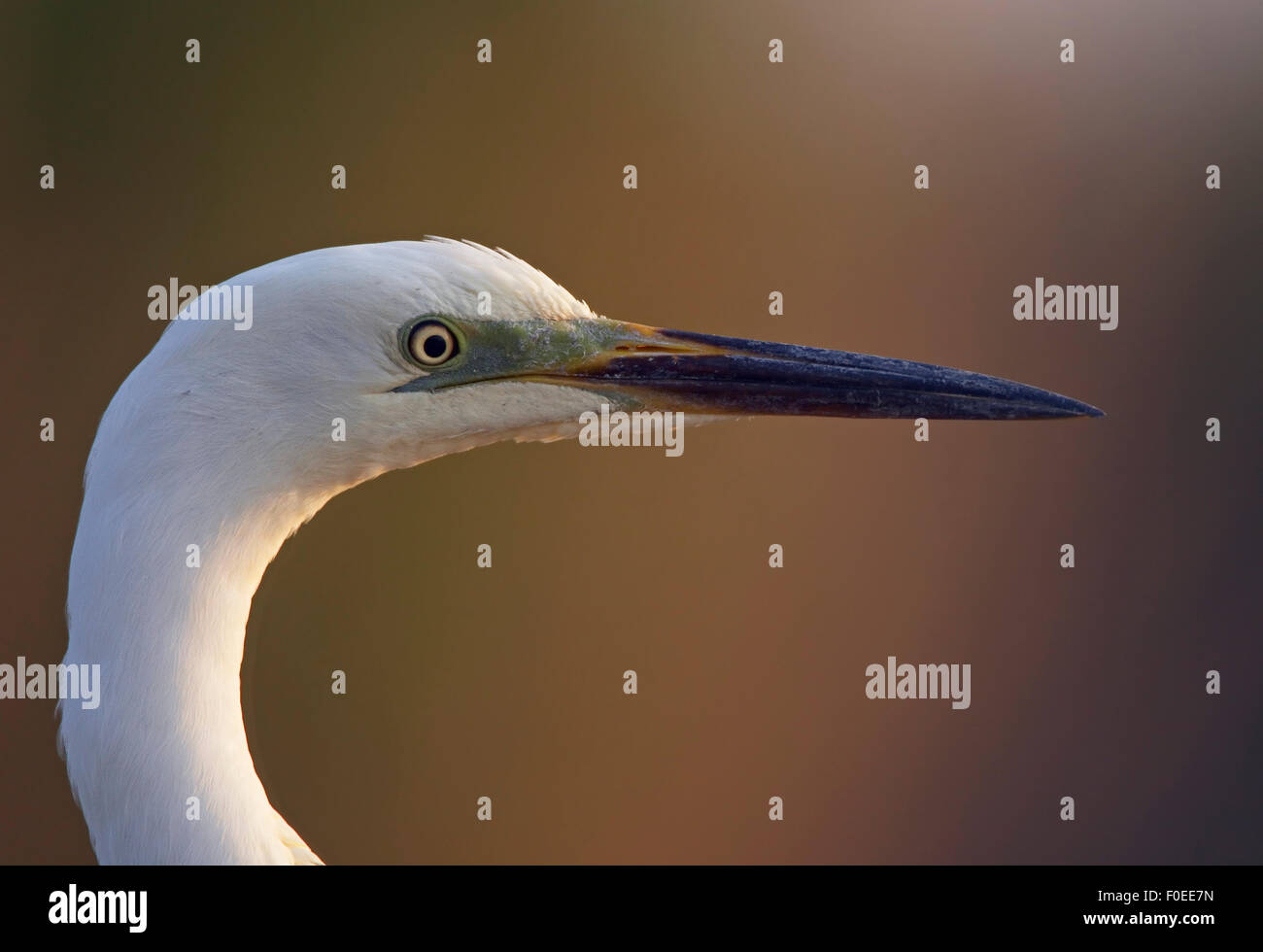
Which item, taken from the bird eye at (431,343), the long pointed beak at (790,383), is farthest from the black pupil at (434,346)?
the long pointed beak at (790,383)

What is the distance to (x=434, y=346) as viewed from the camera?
120 centimetres

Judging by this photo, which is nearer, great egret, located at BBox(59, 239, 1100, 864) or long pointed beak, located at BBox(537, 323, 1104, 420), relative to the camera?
great egret, located at BBox(59, 239, 1100, 864)

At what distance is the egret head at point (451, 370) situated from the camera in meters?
1.10

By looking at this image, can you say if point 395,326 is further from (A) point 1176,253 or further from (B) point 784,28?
(A) point 1176,253

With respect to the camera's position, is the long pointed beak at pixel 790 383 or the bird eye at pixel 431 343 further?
the long pointed beak at pixel 790 383

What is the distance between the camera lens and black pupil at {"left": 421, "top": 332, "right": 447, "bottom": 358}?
1.19 metres

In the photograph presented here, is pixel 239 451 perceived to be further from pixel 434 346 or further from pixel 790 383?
pixel 790 383

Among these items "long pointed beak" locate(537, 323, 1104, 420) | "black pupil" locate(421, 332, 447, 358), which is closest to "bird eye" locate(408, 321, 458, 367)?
"black pupil" locate(421, 332, 447, 358)

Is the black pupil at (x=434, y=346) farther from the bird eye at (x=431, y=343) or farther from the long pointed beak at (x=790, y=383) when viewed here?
the long pointed beak at (x=790, y=383)

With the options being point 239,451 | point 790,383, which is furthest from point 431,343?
point 790,383

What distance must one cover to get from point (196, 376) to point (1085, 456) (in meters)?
2.99

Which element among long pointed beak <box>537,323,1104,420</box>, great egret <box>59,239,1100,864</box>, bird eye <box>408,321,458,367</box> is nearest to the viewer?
great egret <box>59,239,1100,864</box>

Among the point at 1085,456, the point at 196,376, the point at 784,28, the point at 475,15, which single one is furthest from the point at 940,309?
the point at 196,376

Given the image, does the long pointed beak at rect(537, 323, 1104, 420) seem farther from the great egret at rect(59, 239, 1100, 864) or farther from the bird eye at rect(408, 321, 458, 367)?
the bird eye at rect(408, 321, 458, 367)
